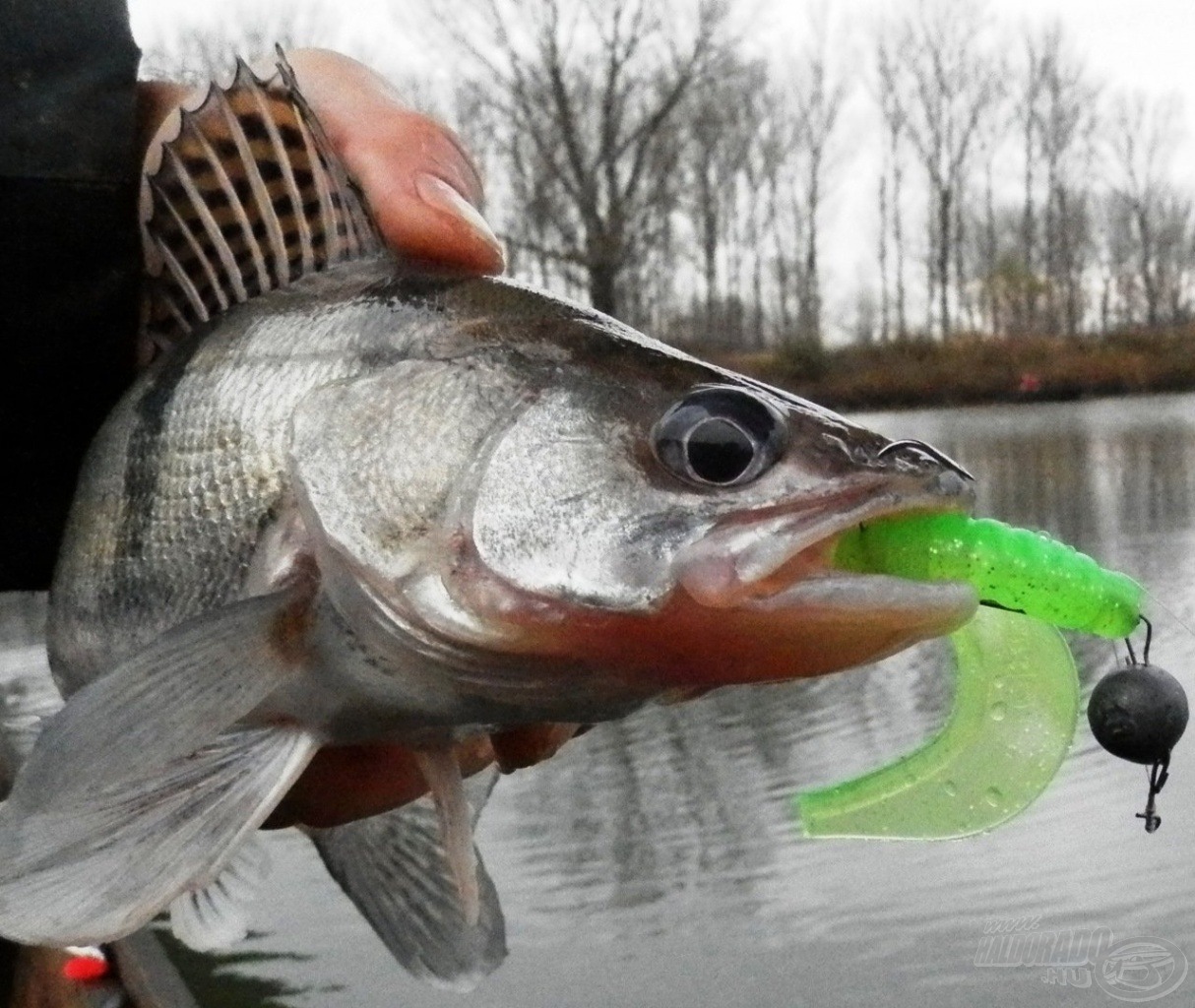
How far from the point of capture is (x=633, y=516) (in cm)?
139

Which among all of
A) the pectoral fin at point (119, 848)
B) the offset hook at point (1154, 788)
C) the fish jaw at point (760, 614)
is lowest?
the offset hook at point (1154, 788)

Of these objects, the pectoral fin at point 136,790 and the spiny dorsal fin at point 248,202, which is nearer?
the pectoral fin at point 136,790

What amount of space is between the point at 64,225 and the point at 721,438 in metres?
1.28

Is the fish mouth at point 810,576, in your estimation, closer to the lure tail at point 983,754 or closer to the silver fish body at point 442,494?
the silver fish body at point 442,494

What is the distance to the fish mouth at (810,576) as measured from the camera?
1.32m

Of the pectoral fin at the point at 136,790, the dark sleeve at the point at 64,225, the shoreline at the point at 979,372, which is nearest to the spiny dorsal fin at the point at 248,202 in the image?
the dark sleeve at the point at 64,225

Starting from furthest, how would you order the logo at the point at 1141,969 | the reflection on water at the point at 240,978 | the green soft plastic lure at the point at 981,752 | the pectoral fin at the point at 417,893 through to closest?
the reflection on water at the point at 240,978
the logo at the point at 1141,969
the pectoral fin at the point at 417,893
the green soft plastic lure at the point at 981,752

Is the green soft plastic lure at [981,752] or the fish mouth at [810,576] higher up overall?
the fish mouth at [810,576]

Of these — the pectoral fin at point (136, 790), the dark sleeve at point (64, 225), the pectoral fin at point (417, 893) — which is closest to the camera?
the pectoral fin at point (136, 790)

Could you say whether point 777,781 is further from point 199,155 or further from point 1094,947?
point 199,155

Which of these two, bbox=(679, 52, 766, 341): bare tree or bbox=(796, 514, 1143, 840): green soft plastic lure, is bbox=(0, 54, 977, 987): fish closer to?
bbox=(796, 514, 1143, 840): green soft plastic lure

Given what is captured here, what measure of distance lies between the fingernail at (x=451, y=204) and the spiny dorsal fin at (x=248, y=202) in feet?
0.27

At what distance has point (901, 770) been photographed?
175cm

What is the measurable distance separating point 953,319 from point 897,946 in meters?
51.7
